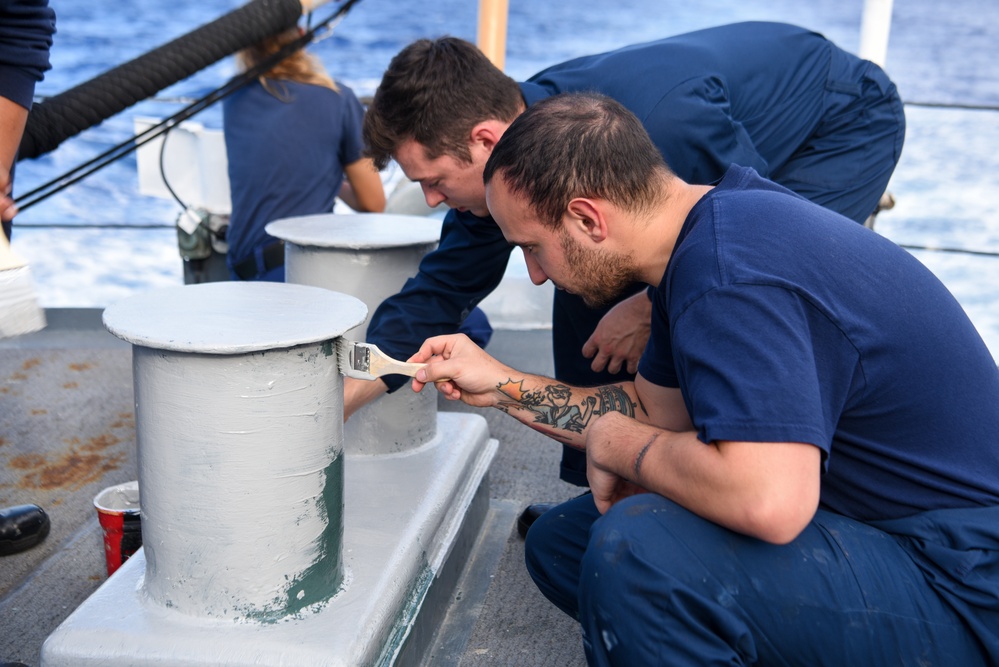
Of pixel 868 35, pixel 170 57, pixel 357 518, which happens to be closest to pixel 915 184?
pixel 868 35

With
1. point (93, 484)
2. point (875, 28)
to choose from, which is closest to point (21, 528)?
point (93, 484)

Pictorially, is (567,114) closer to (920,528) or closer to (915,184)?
(920,528)

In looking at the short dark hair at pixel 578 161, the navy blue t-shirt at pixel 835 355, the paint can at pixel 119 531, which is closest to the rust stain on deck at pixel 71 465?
the paint can at pixel 119 531

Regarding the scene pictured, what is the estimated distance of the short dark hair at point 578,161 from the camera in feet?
5.03

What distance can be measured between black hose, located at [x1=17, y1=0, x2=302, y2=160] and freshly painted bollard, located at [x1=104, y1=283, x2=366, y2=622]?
1.29m

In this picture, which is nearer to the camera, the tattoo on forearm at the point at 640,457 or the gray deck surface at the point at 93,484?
the tattoo on forearm at the point at 640,457

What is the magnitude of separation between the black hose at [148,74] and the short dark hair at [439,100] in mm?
1073

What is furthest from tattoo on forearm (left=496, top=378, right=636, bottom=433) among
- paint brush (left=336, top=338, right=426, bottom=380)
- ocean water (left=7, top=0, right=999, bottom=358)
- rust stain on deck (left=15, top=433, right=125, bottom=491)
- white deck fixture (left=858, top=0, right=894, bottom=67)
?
white deck fixture (left=858, top=0, right=894, bottom=67)

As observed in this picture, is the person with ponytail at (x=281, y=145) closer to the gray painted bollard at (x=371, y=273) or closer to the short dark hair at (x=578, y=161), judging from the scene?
the gray painted bollard at (x=371, y=273)

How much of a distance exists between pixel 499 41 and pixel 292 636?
2632mm

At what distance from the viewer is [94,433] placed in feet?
9.88

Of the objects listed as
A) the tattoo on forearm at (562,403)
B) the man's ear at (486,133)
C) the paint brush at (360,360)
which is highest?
the man's ear at (486,133)

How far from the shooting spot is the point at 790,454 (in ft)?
4.12

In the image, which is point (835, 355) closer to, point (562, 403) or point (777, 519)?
point (777, 519)
